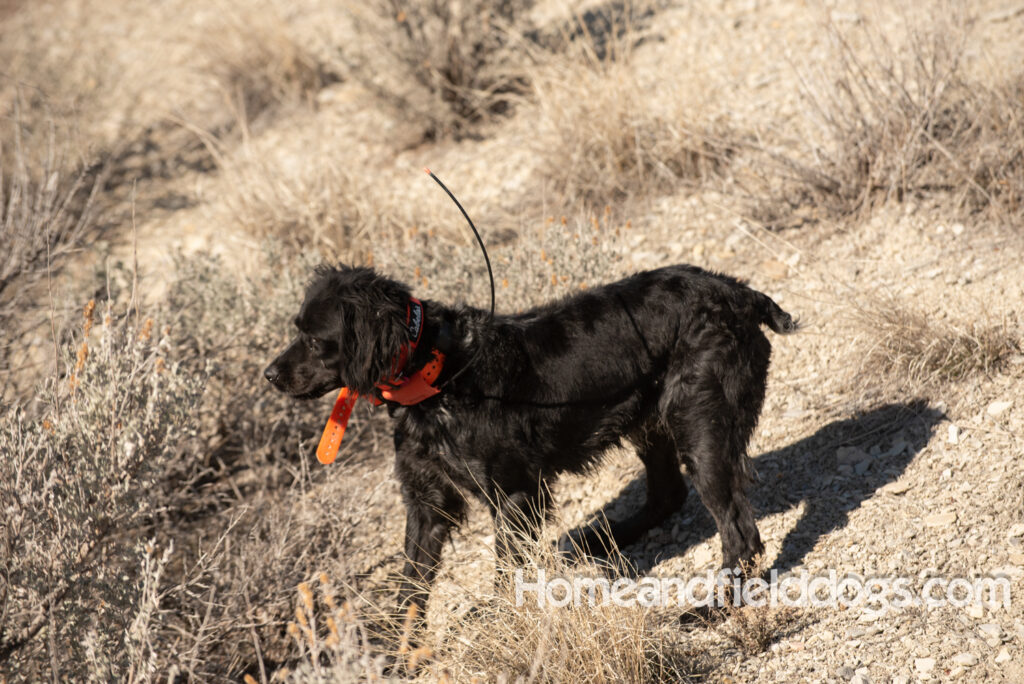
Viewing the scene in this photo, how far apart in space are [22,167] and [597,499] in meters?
3.82

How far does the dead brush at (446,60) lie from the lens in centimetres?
768

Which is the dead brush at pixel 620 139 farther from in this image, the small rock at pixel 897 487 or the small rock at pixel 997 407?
the small rock at pixel 897 487

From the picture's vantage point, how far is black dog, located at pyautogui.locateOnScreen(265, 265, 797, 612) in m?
3.46

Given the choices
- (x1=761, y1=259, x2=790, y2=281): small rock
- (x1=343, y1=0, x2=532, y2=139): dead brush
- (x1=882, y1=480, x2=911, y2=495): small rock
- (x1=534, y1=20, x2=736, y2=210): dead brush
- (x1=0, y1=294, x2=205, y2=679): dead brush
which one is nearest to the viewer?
(x1=0, y1=294, x2=205, y2=679): dead brush

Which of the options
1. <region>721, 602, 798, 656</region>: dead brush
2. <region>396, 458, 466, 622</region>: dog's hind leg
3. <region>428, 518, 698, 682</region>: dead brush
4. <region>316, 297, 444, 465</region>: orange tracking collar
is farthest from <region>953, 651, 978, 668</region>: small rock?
<region>316, 297, 444, 465</region>: orange tracking collar

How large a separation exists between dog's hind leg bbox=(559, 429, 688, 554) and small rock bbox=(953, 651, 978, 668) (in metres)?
1.47

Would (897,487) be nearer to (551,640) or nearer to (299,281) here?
(551,640)

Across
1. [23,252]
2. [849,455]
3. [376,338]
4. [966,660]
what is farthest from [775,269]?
[23,252]

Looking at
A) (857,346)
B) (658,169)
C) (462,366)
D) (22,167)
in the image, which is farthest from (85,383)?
(658,169)

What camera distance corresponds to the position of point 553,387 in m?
3.60

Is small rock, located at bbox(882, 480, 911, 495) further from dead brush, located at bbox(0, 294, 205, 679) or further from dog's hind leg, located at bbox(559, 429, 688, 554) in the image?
dead brush, located at bbox(0, 294, 205, 679)

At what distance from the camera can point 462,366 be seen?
3.50 meters

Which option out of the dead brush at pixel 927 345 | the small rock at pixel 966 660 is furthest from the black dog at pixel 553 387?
the dead brush at pixel 927 345

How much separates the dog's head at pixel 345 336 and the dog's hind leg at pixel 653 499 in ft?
4.60
